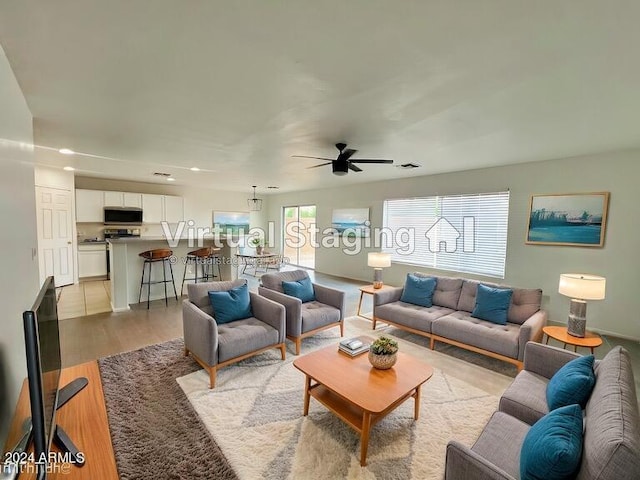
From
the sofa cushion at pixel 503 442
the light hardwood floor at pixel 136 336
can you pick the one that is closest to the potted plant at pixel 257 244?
the light hardwood floor at pixel 136 336

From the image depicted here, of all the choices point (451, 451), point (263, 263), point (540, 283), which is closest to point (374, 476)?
point (451, 451)

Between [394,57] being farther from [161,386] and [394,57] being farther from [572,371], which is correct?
[161,386]

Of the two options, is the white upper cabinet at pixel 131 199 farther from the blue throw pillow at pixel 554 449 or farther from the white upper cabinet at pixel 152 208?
the blue throw pillow at pixel 554 449

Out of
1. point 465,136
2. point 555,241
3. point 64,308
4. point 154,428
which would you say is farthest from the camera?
point 64,308

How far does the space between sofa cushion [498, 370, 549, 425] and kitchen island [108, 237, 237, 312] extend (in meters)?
4.67

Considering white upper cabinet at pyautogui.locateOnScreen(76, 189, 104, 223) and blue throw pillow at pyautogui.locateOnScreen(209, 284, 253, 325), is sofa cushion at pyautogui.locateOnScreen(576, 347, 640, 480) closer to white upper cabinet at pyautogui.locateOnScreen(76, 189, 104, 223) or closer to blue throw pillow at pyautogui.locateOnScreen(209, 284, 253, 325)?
blue throw pillow at pyautogui.locateOnScreen(209, 284, 253, 325)

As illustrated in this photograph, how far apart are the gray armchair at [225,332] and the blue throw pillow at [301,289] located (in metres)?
0.52

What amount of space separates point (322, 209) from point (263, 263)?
224 centimetres

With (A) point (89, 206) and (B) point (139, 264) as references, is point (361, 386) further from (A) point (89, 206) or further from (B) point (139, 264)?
(A) point (89, 206)

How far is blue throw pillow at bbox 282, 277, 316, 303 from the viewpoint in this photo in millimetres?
3750

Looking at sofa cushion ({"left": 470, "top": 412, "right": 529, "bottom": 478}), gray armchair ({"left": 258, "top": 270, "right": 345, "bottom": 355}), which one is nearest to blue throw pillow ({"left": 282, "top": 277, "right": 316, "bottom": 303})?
gray armchair ({"left": 258, "top": 270, "right": 345, "bottom": 355})

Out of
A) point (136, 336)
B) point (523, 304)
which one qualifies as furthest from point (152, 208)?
point (523, 304)

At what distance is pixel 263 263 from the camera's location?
26.5ft

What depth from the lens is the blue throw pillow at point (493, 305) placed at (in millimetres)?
3324
